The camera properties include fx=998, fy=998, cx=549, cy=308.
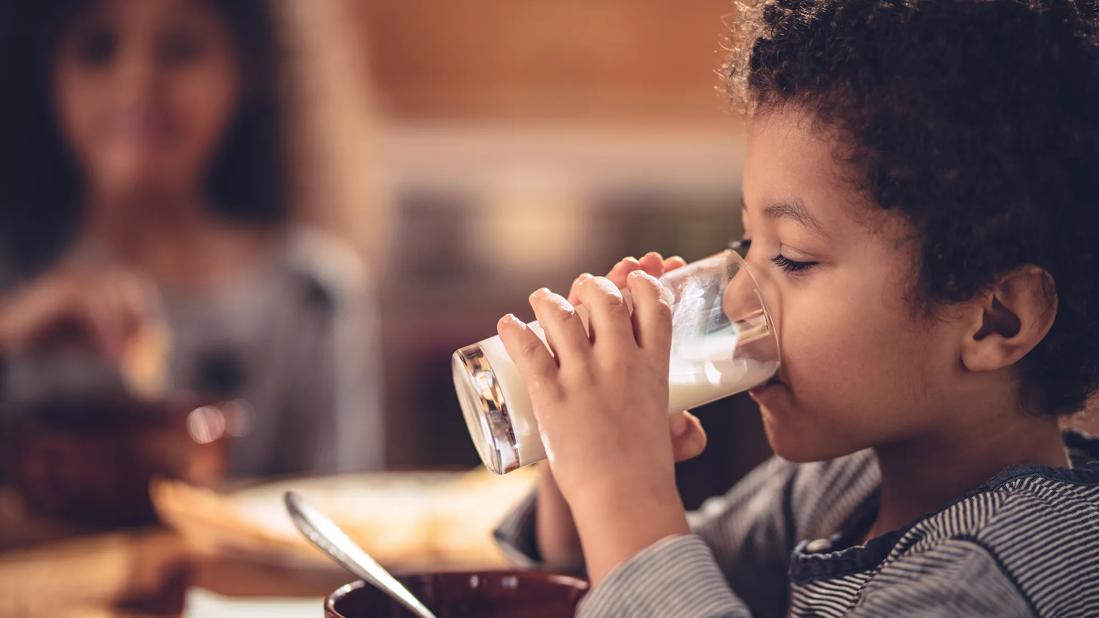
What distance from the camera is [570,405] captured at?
553 millimetres

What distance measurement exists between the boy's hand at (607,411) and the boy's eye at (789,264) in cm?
10

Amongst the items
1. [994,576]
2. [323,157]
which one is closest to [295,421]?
[323,157]

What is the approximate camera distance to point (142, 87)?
6.08 ft

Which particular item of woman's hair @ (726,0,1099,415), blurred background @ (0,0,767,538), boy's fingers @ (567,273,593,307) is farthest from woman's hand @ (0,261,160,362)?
woman's hair @ (726,0,1099,415)

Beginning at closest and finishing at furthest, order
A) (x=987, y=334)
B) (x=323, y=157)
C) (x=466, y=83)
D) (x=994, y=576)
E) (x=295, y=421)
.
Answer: (x=994, y=576) < (x=987, y=334) < (x=295, y=421) < (x=323, y=157) < (x=466, y=83)

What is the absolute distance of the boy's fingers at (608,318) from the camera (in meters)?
0.56

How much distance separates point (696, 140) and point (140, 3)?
2.01 metres

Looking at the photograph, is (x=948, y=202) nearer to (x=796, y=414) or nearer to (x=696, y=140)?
(x=796, y=414)

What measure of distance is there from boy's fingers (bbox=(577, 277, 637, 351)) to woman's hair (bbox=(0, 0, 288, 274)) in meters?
1.72

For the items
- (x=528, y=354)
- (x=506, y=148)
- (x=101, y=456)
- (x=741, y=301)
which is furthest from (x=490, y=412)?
(x=506, y=148)

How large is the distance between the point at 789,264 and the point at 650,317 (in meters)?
0.12

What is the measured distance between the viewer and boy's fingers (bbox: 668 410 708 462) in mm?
721

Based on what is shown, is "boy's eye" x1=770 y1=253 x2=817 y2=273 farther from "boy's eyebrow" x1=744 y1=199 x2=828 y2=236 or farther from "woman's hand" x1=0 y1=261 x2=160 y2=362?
"woman's hand" x1=0 y1=261 x2=160 y2=362

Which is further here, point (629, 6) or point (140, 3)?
point (629, 6)
